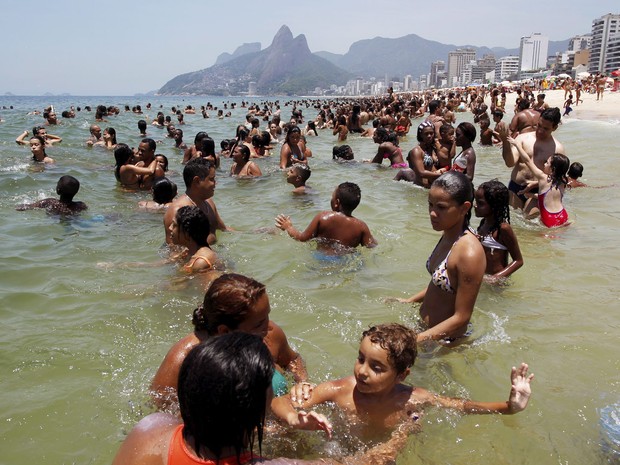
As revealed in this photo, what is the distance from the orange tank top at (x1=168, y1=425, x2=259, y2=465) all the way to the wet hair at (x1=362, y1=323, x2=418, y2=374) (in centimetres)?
110

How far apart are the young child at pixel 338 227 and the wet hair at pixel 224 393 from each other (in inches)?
155

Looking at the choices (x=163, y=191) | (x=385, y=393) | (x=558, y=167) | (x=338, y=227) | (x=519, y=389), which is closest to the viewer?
(x=519, y=389)

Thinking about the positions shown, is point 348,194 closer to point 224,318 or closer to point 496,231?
point 496,231

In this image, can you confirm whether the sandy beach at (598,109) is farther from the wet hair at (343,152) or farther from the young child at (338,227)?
the young child at (338,227)

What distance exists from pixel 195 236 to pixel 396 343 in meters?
2.29

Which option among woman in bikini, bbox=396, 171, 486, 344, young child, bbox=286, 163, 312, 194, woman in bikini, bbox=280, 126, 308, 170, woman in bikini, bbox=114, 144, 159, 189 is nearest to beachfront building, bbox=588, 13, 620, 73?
woman in bikini, bbox=280, 126, 308, 170

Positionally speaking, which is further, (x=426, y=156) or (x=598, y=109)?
(x=598, y=109)

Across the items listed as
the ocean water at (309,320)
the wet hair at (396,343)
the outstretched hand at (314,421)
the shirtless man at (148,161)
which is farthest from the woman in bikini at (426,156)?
the outstretched hand at (314,421)

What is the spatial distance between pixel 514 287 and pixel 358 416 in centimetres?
306

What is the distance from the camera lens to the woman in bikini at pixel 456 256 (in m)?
3.07

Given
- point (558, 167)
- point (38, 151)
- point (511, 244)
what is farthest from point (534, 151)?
point (38, 151)

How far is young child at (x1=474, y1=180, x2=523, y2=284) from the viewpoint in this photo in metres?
4.39

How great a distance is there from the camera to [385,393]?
2.64 meters

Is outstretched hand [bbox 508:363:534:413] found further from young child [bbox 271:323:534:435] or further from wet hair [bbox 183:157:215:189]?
wet hair [bbox 183:157:215:189]
